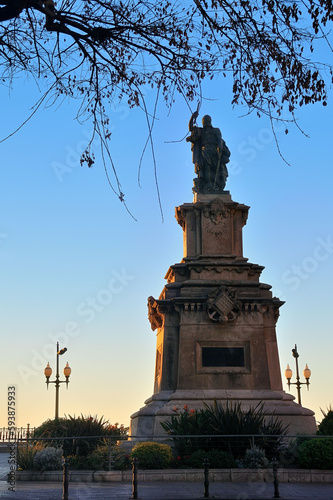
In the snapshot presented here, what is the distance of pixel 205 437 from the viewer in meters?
19.2

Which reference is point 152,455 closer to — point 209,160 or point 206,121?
point 209,160

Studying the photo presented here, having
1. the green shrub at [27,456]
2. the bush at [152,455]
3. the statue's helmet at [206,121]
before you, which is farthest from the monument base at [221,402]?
the statue's helmet at [206,121]

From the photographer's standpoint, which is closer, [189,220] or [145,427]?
[145,427]

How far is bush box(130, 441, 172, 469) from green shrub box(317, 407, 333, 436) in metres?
4.60

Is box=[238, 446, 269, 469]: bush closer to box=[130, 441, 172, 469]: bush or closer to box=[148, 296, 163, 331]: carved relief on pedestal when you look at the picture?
box=[130, 441, 172, 469]: bush

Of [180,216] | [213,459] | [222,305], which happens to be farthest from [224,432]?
[180,216]

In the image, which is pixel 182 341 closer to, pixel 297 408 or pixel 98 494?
pixel 297 408

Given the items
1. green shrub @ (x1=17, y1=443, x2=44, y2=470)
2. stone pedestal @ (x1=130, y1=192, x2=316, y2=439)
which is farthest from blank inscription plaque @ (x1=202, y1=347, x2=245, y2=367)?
green shrub @ (x1=17, y1=443, x2=44, y2=470)

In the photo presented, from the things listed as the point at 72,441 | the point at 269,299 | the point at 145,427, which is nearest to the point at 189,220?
the point at 269,299

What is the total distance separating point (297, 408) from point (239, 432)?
5.08 meters

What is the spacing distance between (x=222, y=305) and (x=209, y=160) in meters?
6.61

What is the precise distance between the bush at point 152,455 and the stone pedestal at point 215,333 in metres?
3.58

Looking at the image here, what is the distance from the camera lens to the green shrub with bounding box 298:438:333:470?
59.5 ft

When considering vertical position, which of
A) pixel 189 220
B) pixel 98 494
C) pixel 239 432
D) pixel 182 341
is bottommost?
pixel 98 494
